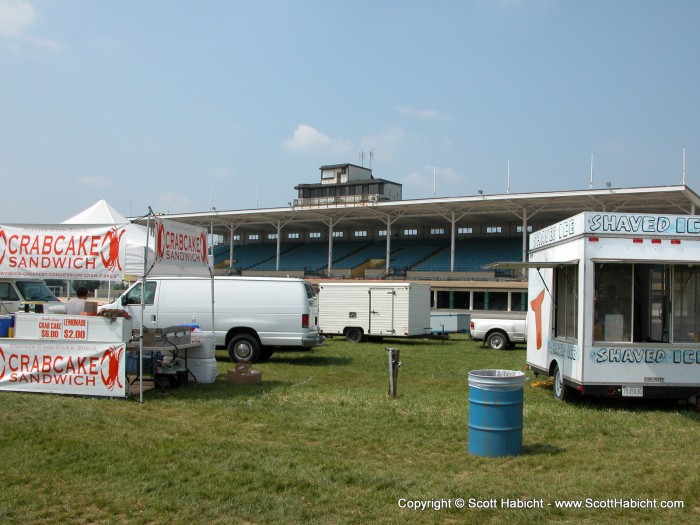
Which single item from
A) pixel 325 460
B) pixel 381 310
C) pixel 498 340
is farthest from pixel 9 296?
pixel 325 460

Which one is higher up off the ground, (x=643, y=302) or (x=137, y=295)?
(x=643, y=302)

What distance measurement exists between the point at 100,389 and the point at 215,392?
187cm

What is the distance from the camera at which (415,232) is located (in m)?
55.4

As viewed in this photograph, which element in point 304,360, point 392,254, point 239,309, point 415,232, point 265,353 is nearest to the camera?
point 239,309

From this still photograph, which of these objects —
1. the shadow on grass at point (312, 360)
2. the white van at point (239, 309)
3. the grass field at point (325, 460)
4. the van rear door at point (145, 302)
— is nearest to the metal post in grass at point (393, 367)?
the grass field at point (325, 460)

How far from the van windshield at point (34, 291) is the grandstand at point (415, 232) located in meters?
27.2

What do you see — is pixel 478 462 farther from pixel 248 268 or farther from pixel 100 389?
pixel 248 268

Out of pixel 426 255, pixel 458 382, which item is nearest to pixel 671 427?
pixel 458 382

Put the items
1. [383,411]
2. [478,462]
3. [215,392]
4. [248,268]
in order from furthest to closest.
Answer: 1. [248,268]
2. [215,392]
3. [383,411]
4. [478,462]

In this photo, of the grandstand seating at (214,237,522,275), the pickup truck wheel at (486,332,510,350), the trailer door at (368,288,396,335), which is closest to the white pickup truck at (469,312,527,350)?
the pickup truck wheel at (486,332,510,350)

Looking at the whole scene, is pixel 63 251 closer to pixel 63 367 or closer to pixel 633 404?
pixel 63 367

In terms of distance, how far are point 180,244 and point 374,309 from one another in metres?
13.5

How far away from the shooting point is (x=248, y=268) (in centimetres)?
5738

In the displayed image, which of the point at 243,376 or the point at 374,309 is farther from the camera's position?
the point at 374,309
